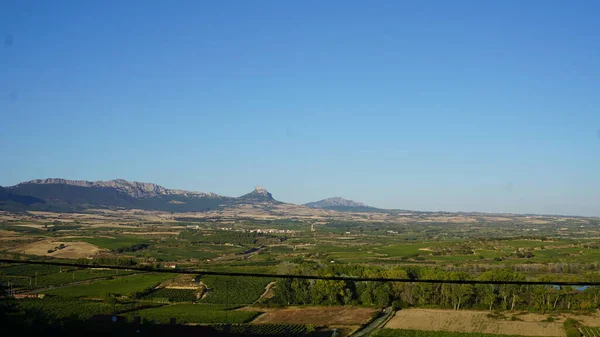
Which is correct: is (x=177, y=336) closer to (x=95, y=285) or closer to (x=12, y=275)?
(x=95, y=285)

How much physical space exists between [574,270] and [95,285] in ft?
161

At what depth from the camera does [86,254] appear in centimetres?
7819

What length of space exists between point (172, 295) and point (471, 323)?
26703mm

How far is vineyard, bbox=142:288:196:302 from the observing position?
48.8 m

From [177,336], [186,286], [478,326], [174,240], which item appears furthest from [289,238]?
[177,336]

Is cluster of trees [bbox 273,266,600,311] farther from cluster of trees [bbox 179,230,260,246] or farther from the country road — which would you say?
cluster of trees [bbox 179,230,260,246]

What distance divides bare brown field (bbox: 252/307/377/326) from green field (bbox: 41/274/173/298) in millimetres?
16285

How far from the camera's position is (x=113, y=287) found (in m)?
54.0

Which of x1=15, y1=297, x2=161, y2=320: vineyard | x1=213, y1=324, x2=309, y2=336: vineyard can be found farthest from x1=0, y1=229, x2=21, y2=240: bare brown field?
x1=213, y1=324, x2=309, y2=336: vineyard

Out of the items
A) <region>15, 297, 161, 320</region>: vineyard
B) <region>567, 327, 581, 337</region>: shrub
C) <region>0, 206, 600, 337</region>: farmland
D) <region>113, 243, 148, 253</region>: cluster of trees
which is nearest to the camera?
<region>567, 327, 581, 337</region>: shrub

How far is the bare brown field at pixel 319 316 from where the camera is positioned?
38.3m

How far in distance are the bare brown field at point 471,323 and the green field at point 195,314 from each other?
1059cm

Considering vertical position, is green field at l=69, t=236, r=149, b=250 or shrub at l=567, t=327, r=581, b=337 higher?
green field at l=69, t=236, r=149, b=250

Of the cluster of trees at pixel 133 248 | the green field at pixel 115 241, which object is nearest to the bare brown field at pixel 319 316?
the cluster of trees at pixel 133 248
